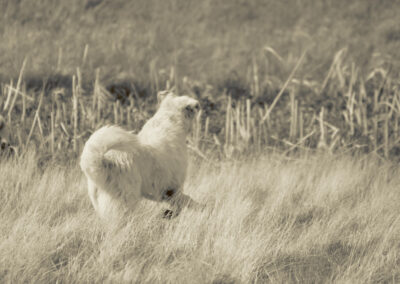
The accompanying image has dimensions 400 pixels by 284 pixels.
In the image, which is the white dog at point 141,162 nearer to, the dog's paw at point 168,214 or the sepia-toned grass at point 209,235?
→ the dog's paw at point 168,214

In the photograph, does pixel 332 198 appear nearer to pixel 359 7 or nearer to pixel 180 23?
pixel 180 23

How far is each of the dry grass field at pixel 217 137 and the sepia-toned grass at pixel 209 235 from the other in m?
0.01

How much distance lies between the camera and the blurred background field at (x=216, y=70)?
598 cm

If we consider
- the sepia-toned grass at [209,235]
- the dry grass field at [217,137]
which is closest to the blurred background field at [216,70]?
the dry grass field at [217,137]

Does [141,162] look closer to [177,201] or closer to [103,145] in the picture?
[103,145]

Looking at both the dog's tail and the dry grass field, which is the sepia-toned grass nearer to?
the dry grass field

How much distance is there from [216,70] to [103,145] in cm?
533

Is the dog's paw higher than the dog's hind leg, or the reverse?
the dog's hind leg

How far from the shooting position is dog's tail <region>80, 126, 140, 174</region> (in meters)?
2.95

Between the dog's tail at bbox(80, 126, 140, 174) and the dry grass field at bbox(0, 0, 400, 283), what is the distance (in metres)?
0.45

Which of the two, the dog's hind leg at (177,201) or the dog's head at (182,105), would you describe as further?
the dog's head at (182,105)

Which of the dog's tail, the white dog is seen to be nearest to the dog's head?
the white dog

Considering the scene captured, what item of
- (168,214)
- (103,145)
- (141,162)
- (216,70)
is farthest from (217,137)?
(103,145)

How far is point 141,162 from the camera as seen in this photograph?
315 centimetres
